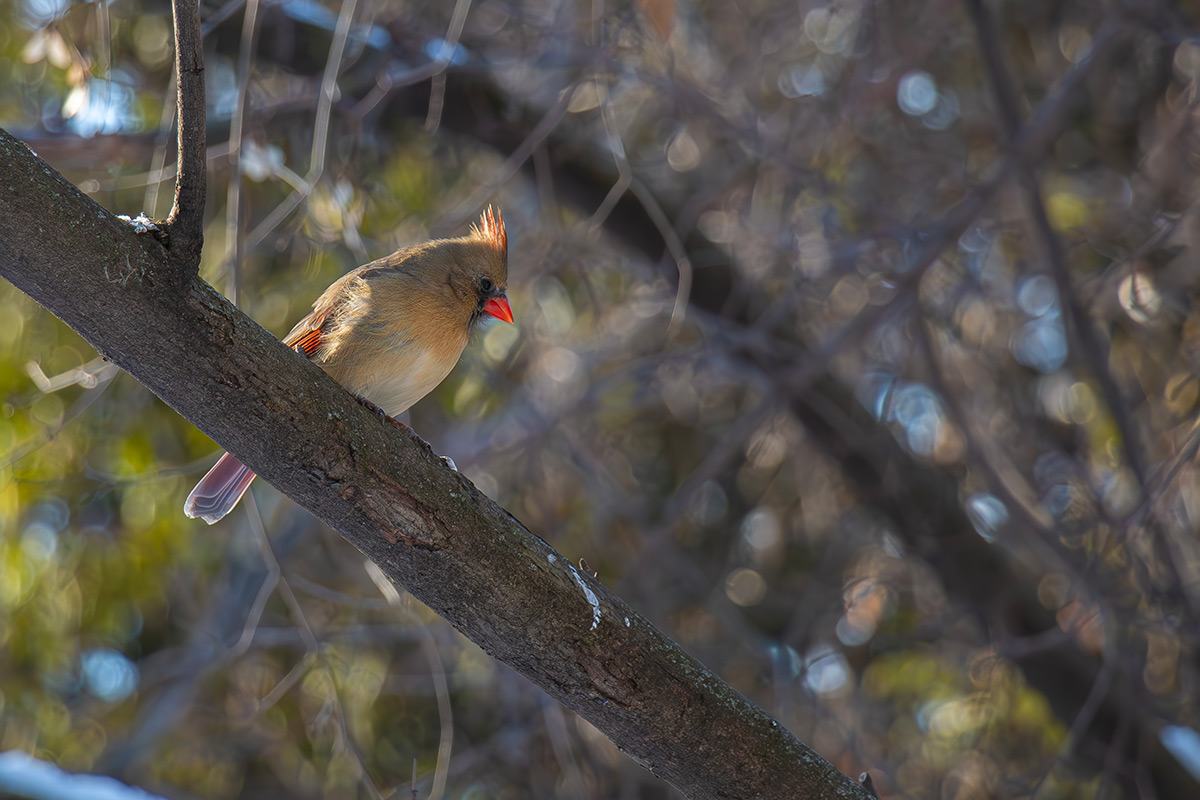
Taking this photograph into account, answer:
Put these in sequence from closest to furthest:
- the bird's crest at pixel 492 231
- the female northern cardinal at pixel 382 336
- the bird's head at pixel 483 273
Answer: the female northern cardinal at pixel 382 336 < the bird's head at pixel 483 273 < the bird's crest at pixel 492 231

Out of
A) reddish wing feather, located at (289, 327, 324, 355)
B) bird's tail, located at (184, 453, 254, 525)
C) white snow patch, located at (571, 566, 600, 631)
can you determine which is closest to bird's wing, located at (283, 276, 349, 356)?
reddish wing feather, located at (289, 327, 324, 355)

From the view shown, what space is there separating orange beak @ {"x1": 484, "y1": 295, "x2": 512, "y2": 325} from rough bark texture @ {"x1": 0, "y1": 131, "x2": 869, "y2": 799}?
1392mm

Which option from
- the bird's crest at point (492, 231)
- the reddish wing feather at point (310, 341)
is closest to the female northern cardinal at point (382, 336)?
the reddish wing feather at point (310, 341)

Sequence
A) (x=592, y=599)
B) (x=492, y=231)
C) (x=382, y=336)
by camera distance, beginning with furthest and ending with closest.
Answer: (x=492, y=231)
(x=382, y=336)
(x=592, y=599)

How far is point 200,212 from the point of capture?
172 centimetres

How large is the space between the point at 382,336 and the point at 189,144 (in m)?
1.28

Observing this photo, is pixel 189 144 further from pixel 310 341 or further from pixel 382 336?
pixel 310 341

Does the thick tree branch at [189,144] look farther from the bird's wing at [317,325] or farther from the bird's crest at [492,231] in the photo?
the bird's crest at [492,231]

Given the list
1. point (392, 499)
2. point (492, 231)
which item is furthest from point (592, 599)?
point (492, 231)

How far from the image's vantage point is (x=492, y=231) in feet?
11.6

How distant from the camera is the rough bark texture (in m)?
1.68

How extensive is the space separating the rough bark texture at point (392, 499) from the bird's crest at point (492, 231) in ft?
4.92

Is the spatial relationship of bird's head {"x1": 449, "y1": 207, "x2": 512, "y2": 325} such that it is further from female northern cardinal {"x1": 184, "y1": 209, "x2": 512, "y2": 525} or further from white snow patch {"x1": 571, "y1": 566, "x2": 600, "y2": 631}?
white snow patch {"x1": 571, "y1": 566, "x2": 600, "y2": 631}

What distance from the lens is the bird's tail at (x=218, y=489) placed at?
297 centimetres
